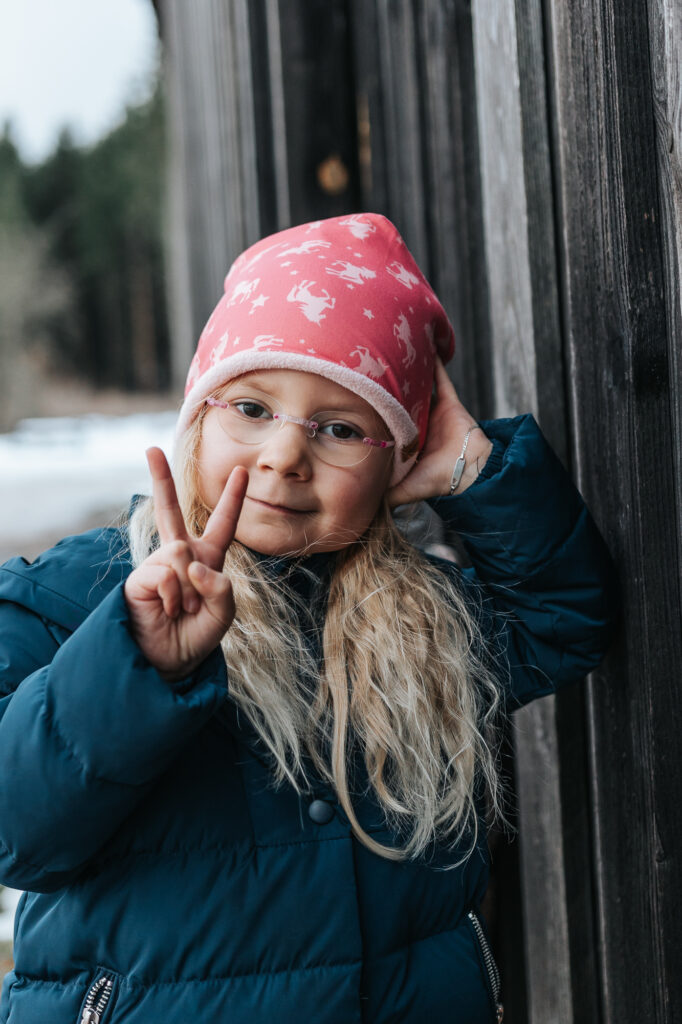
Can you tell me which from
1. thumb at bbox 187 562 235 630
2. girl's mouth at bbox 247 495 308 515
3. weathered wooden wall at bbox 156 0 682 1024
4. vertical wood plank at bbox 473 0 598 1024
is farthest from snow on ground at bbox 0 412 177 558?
thumb at bbox 187 562 235 630

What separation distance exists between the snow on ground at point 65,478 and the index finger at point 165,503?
14.5 ft

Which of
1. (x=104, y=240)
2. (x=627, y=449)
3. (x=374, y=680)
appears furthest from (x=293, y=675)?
(x=104, y=240)

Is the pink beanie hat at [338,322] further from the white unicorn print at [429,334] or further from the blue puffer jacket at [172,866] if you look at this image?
the blue puffer jacket at [172,866]

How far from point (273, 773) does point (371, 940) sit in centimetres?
27

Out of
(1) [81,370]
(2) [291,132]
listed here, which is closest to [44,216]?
(1) [81,370]

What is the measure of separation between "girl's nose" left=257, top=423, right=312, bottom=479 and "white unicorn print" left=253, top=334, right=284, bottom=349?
136 millimetres

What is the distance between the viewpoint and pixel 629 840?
1594 mm

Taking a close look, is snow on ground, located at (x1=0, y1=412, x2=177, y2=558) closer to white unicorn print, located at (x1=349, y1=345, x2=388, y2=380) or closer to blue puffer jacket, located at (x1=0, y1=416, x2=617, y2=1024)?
white unicorn print, located at (x1=349, y1=345, x2=388, y2=380)

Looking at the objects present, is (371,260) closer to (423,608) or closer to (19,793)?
(423,608)

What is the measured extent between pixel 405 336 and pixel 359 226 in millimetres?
241

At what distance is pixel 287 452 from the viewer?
4.75 ft

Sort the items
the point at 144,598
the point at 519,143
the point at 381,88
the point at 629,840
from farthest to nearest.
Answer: the point at 381,88
the point at 519,143
the point at 629,840
the point at 144,598

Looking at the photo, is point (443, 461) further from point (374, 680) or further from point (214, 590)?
point (214, 590)

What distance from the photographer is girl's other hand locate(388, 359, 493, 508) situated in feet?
5.65
